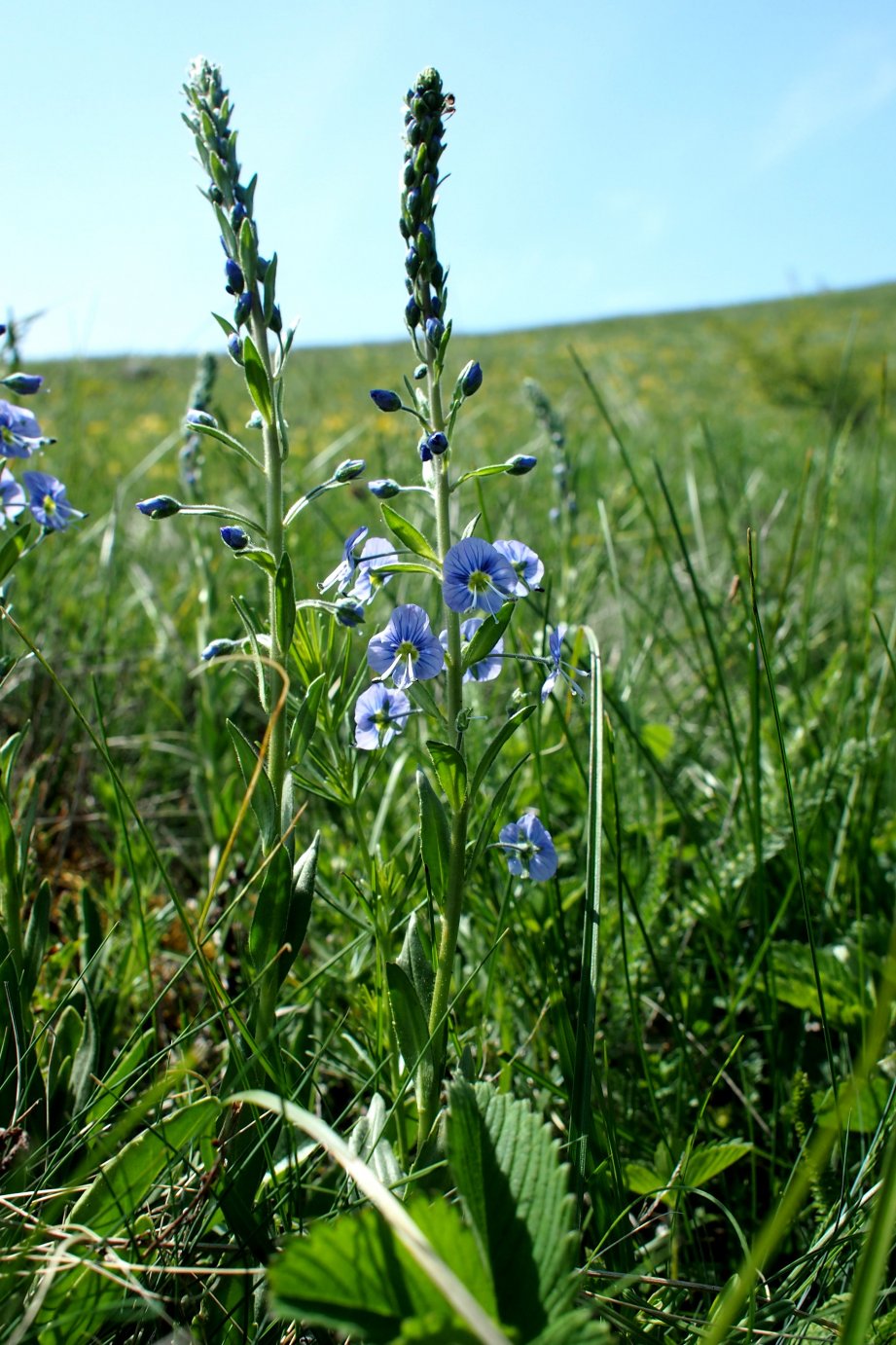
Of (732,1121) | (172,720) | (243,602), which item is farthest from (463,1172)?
(172,720)

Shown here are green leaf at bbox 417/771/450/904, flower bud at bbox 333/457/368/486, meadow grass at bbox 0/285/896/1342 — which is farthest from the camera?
flower bud at bbox 333/457/368/486

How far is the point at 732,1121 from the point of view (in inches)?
74.4

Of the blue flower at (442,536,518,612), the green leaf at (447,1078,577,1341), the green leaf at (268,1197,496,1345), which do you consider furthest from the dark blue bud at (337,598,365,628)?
the green leaf at (268,1197,496,1345)

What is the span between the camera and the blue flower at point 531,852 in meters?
1.47

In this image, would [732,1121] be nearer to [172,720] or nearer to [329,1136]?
[329,1136]

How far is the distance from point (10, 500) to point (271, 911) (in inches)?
38.2

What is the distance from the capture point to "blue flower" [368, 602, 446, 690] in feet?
4.62

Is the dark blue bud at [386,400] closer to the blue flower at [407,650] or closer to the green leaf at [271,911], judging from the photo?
the blue flower at [407,650]

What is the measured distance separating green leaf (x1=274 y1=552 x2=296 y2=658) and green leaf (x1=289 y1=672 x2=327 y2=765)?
10 cm

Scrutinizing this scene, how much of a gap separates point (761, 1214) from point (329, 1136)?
1.15 meters

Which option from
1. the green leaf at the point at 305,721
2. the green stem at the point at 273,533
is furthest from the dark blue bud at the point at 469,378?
the green leaf at the point at 305,721

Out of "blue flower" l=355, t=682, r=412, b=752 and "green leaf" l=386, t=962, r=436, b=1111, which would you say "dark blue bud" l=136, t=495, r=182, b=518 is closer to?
"blue flower" l=355, t=682, r=412, b=752

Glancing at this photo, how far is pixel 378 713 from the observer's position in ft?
4.96

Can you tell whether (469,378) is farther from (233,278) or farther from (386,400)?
(233,278)
